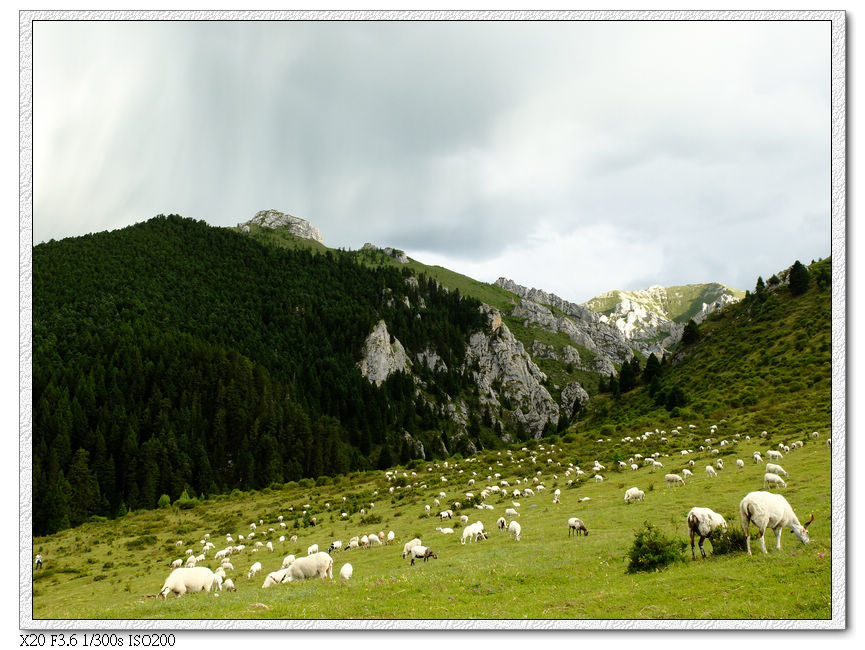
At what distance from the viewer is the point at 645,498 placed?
26.4m

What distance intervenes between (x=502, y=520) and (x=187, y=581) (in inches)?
629

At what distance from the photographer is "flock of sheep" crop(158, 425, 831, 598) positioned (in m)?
12.3

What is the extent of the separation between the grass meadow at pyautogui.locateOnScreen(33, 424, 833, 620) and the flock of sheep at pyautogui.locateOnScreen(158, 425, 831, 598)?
1.92 feet

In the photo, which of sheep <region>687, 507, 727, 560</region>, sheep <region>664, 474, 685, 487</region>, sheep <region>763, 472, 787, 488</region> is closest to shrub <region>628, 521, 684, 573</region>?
sheep <region>687, 507, 727, 560</region>

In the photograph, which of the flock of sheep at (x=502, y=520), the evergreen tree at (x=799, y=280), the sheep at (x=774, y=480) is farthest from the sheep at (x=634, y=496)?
the evergreen tree at (x=799, y=280)

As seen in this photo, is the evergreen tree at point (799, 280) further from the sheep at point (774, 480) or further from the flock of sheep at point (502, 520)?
the sheep at point (774, 480)

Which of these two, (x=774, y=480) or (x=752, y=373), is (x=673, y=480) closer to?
(x=774, y=480)

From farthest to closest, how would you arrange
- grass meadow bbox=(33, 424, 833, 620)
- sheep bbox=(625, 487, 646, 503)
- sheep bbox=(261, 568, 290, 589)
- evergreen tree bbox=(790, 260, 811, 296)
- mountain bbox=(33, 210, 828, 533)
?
mountain bbox=(33, 210, 828, 533)
evergreen tree bbox=(790, 260, 811, 296)
sheep bbox=(625, 487, 646, 503)
sheep bbox=(261, 568, 290, 589)
grass meadow bbox=(33, 424, 833, 620)

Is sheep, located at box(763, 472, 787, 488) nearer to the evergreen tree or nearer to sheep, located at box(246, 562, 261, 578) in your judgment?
sheep, located at box(246, 562, 261, 578)

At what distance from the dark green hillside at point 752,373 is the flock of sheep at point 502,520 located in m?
6.84

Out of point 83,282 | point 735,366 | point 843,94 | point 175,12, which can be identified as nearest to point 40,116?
point 175,12

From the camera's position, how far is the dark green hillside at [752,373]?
44.6 metres

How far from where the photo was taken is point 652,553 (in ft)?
42.0

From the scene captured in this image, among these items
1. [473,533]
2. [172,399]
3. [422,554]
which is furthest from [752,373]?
[172,399]
